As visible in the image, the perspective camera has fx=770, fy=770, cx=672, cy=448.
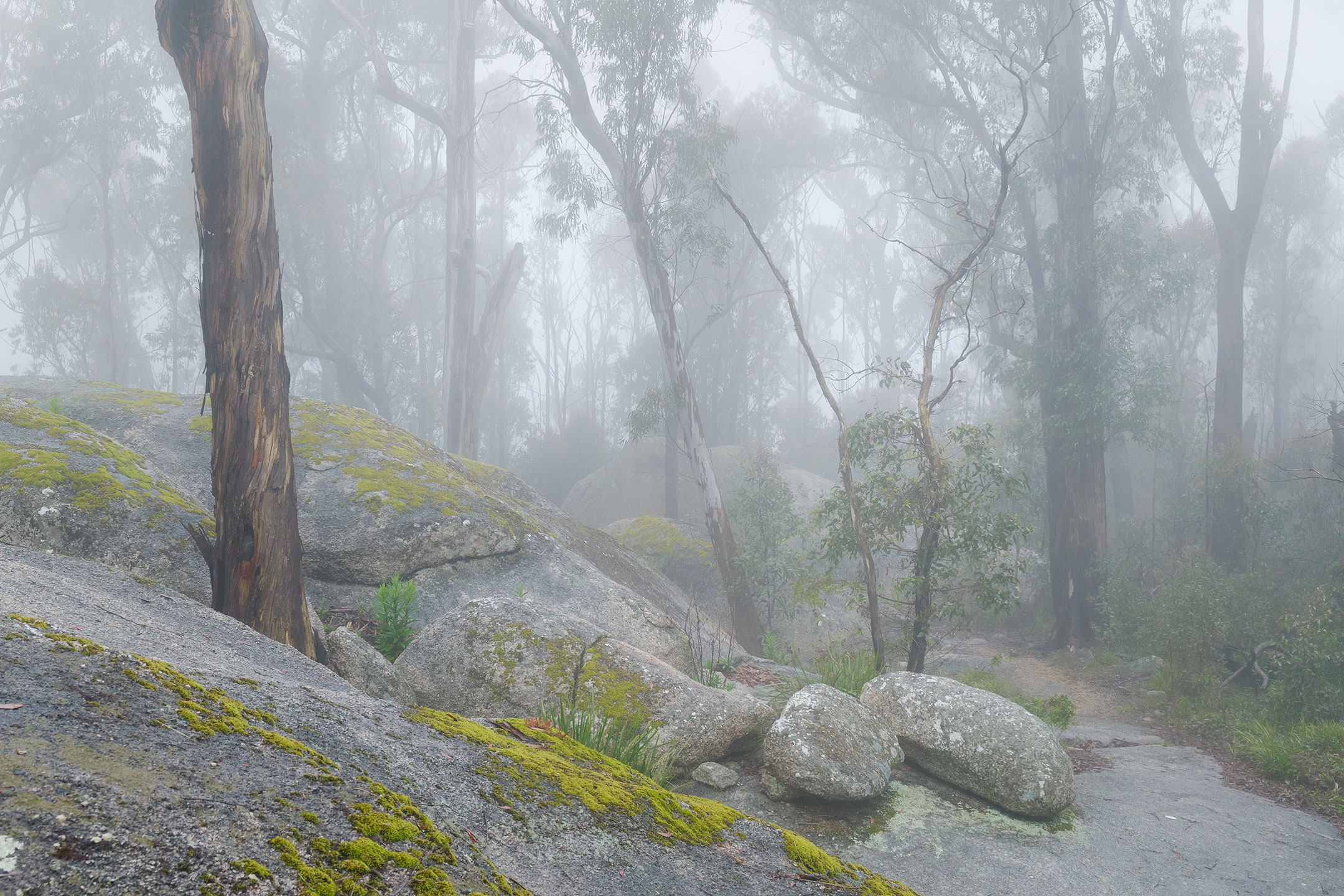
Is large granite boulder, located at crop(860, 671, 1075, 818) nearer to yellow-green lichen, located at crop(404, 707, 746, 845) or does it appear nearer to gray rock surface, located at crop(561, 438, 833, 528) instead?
yellow-green lichen, located at crop(404, 707, 746, 845)

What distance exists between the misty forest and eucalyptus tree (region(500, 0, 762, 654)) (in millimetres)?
91

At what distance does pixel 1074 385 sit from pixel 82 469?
13817mm

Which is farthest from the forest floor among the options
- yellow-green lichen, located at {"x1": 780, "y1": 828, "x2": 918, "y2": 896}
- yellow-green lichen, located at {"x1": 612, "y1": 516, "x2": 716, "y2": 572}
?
yellow-green lichen, located at {"x1": 612, "y1": 516, "x2": 716, "y2": 572}

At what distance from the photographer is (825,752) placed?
484 centimetres

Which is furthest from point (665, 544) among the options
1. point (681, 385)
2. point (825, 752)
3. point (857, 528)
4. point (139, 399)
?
point (825, 752)

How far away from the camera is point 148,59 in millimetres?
27781

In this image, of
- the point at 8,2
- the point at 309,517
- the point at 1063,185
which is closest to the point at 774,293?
the point at 1063,185

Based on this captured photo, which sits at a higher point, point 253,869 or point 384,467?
point 384,467

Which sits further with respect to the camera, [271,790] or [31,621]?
[31,621]

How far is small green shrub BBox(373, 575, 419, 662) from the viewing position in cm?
619

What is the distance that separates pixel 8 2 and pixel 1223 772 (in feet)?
140

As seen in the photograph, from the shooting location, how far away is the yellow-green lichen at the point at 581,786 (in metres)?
2.18

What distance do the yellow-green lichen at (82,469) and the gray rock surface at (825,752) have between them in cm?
456

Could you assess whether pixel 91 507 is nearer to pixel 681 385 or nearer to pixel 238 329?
pixel 238 329
